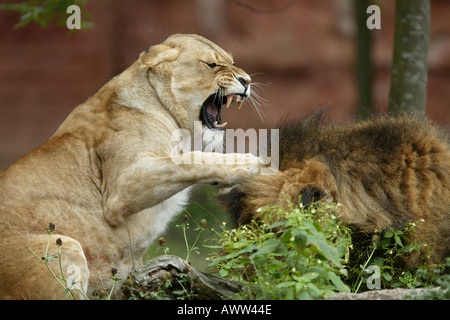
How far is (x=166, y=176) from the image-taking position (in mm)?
4059

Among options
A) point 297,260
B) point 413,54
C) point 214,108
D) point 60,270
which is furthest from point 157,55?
point 413,54

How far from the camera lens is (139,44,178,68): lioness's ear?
4.57 meters

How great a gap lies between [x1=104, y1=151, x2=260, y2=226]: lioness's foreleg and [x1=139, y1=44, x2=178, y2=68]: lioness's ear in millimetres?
765

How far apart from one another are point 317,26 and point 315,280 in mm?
9456

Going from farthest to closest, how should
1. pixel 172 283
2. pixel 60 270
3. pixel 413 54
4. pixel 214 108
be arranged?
pixel 413 54 → pixel 214 108 → pixel 60 270 → pixel 172 283

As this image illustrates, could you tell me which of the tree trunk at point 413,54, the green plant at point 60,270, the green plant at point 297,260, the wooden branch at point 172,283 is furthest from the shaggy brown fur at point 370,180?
the tree trunk at point 413,54

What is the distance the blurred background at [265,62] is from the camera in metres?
11.9

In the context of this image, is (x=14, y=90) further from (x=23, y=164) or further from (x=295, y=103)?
(x=23, y=164)

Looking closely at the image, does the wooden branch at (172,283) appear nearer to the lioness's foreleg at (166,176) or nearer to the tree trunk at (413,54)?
the lioness's foreleg at (166,176)

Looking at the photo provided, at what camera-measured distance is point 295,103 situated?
12469 mm

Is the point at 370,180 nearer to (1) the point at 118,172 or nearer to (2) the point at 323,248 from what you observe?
(2) the point at 323,248

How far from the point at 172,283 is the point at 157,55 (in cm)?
175
